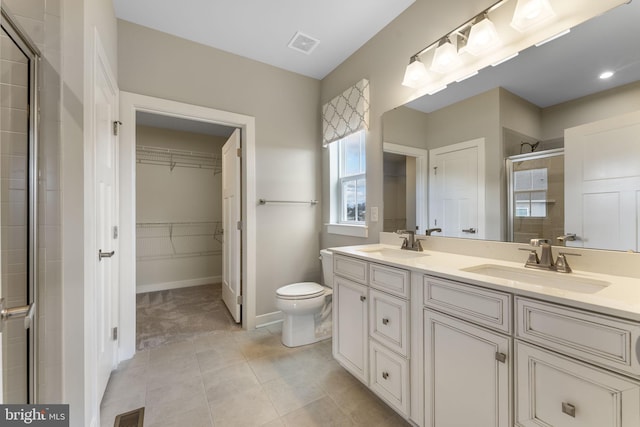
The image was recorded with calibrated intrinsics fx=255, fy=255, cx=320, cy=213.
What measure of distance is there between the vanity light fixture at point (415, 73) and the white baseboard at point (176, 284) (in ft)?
12.6

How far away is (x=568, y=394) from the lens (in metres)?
0.78

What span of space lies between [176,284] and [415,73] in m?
4.05

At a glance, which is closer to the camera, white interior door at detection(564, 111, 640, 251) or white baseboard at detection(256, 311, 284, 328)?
white interior door at detection(564, 111, 640, 251)

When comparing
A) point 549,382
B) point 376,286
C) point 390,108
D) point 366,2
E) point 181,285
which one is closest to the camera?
point 549,382

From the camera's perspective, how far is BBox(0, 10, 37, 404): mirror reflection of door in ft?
2.97

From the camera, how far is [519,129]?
52.2 inches

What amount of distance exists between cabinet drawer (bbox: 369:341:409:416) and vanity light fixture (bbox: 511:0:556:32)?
177cm

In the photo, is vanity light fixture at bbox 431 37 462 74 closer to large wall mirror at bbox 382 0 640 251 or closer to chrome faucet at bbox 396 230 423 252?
large wall mirror at bbox 382 0 640 251

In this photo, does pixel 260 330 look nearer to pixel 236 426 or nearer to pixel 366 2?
pixel 236 426

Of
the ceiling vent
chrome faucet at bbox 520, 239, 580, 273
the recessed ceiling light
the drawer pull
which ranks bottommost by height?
the drawer pull

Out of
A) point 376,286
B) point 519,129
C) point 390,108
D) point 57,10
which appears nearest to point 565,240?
point 519,129

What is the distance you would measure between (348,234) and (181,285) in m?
2.90

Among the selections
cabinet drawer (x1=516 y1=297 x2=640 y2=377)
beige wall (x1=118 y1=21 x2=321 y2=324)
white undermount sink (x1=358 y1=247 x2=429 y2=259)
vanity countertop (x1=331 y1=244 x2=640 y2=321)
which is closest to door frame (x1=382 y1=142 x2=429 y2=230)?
white undermount sink (x1=358 y1=247 x2=429 y2=259)

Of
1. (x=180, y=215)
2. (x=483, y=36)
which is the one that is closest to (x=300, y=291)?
(x=483, y=36)
